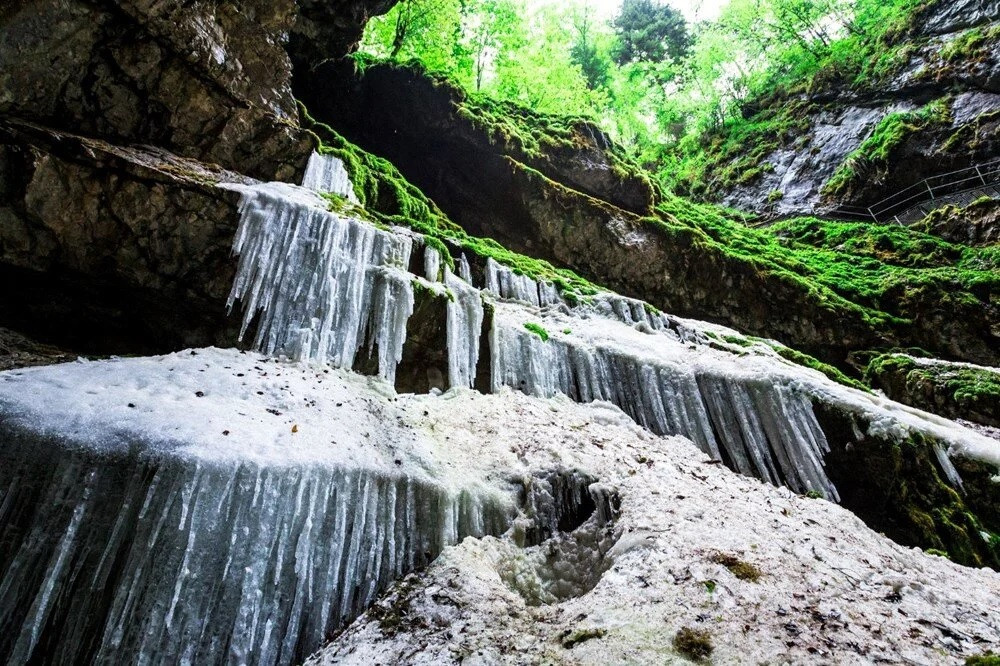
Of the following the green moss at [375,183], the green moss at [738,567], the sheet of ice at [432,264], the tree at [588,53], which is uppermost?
the tree at [588,53]

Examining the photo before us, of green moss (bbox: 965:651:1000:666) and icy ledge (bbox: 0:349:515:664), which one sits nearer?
green moss (bbox: 965:651:1000:666)

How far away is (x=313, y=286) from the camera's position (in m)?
5.41

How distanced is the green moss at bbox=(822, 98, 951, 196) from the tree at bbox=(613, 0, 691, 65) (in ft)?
51.1

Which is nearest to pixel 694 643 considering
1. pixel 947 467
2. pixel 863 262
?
pixel 947 467

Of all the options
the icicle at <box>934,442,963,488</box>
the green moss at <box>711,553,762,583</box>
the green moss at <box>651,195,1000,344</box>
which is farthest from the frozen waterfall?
the green moss at <box>651,195,1000,344</box>

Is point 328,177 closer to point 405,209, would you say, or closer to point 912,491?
point 405,209

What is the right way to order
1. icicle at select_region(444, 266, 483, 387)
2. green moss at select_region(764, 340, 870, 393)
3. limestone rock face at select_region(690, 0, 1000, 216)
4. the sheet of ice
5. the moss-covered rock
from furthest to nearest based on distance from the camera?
limestone rock face at select_region(690, 0, 1000, 216)
the moss-covered rock
green moss at select_region(764, 340, 870, 393)
the sheet of ice
icicle at select_region(444, 266, 483, 387)

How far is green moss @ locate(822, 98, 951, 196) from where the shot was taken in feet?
58.4

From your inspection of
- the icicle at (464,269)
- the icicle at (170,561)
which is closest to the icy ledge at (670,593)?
the icicle at (170,561)

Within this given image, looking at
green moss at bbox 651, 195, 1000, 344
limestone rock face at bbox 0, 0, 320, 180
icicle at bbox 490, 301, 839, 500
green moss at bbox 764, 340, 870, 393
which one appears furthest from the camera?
green moss at bbox 651, 195, 1000, 344

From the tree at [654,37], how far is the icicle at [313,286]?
104 ft

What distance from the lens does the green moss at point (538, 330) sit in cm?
693

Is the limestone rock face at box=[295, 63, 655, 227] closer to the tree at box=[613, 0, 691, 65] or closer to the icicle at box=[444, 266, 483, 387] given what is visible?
the icicle at box=[444, 266, 483, 387]

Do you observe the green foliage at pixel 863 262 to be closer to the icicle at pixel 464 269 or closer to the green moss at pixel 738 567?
the icicle at pixel 464 269
